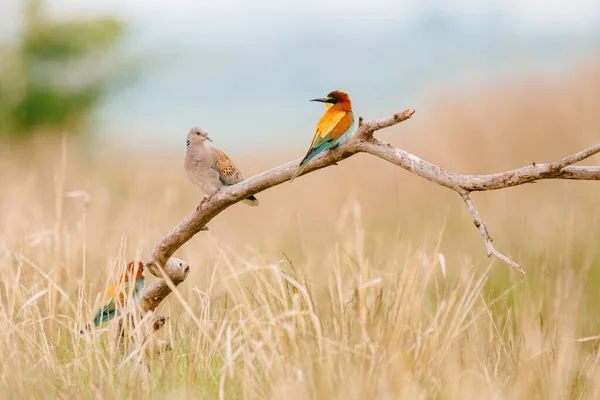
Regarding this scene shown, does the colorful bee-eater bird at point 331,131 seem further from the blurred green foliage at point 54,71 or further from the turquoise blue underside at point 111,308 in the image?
the blurred green foliage at point 54,71

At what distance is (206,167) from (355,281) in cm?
122

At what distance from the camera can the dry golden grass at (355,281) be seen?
337cm

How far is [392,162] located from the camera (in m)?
3.40

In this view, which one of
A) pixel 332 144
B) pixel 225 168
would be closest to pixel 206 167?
pixel 225 168

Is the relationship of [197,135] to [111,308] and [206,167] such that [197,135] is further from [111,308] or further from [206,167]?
[111,308]

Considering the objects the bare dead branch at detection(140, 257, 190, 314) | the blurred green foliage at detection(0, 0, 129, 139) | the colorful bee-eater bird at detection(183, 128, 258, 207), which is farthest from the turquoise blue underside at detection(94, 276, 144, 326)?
the blurred green foliage at detection(0, 0, 129, 139)

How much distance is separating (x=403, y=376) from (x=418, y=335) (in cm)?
20

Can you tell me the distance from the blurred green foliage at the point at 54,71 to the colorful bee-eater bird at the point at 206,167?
11.6m

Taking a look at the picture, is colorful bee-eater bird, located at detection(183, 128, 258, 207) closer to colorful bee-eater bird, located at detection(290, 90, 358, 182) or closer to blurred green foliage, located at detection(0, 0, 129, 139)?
colorful bee-eater bird, located at detection(290, 90, 358, 182)

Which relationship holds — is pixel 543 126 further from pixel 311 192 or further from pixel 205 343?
pixel 205 343

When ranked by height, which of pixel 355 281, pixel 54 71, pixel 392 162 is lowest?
pixel 355 281

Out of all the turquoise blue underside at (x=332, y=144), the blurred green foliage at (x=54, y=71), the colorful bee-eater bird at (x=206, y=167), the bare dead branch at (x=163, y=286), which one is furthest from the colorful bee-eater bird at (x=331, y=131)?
the blurred green foliage at (x=54, y=71)

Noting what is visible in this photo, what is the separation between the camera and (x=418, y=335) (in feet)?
10.9

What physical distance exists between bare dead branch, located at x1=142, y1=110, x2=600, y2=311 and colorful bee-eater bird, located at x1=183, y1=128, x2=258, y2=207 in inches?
10.9
